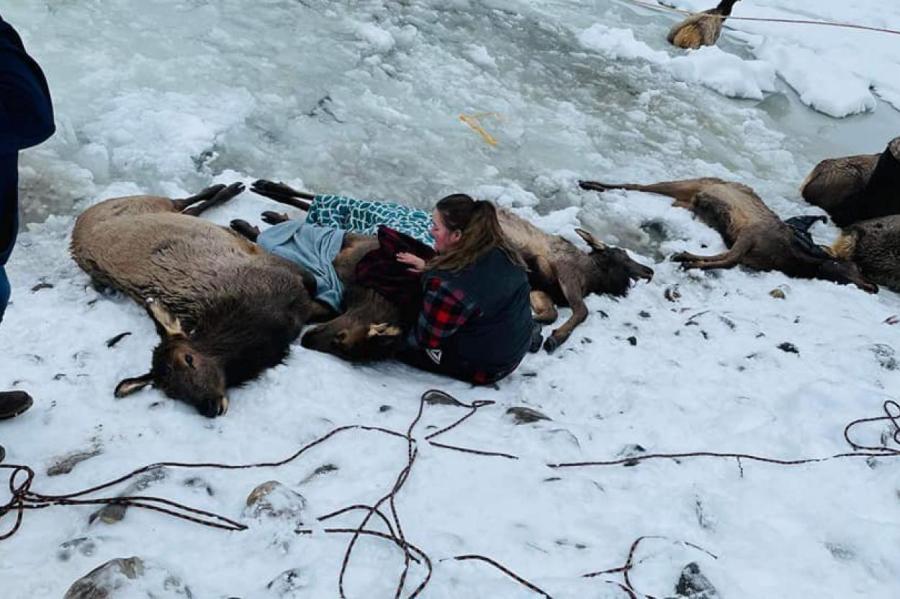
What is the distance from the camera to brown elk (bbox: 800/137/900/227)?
7785 millimetres

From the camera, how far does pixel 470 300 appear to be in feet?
14.8

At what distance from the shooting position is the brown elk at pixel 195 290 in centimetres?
416

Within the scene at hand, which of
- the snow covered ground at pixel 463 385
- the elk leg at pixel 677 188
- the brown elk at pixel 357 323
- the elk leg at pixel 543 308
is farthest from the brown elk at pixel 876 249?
the brown elk at pixel 357 323

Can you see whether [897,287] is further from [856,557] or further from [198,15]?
[198,15]

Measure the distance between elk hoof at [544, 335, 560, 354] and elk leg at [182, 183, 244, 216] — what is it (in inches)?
118

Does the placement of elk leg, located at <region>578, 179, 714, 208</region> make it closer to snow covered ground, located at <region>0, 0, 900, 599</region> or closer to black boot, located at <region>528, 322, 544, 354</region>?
snow covered ground, located at <region>0, 0, 900, 599</region>

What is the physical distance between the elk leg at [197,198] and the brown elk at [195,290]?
0.81 ft

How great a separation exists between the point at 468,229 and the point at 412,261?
695 millimetres

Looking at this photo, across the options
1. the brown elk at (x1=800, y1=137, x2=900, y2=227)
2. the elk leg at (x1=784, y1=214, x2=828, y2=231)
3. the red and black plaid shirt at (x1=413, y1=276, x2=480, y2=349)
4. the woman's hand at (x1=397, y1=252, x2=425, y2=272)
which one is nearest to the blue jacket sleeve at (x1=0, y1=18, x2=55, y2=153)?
the red and black plaid shirt at (x1=413, y1=276, x2=480, y2=349)

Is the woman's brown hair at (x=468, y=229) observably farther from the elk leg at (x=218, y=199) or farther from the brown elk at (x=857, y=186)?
the brown elk at (x=857, y=186)

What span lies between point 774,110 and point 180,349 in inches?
360

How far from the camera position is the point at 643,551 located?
3033 mm

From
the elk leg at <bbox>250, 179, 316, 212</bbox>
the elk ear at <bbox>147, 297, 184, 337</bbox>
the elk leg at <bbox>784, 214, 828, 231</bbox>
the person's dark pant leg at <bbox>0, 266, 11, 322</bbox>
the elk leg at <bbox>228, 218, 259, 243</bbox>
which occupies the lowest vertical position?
the elk leg at <bbox>228, 218, 259, 243</bbox>

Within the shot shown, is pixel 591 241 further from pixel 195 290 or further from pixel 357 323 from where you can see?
pixel 195 290
